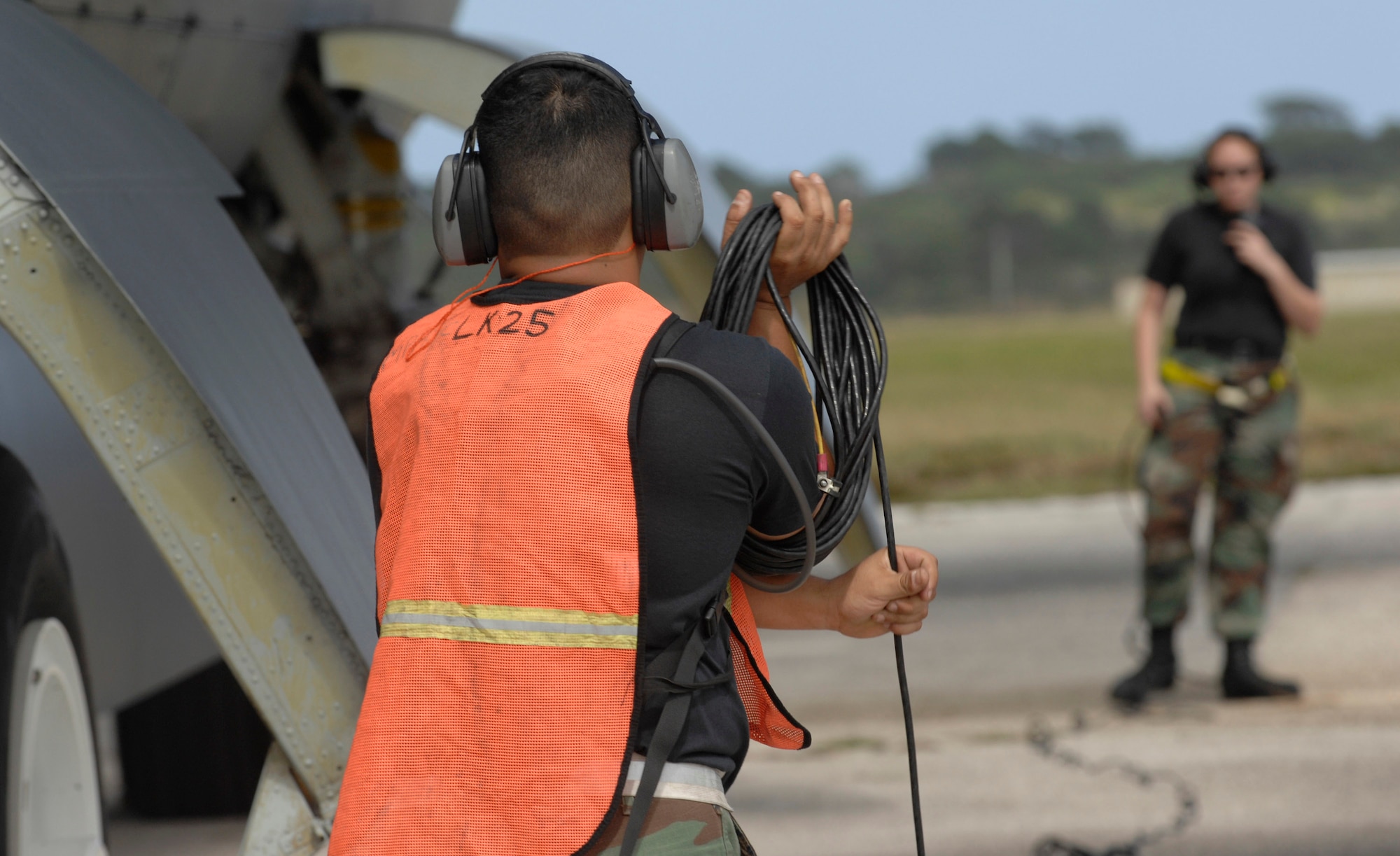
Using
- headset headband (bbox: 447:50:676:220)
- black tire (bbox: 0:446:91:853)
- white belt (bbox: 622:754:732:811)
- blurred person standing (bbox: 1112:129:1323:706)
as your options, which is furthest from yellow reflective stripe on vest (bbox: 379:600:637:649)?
blurred person standing (bbox: 1112:129:1323:706)

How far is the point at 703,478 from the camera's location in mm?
1521

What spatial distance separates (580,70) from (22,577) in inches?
65.7

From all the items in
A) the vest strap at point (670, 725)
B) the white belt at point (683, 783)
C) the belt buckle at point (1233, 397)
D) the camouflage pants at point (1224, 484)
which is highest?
the vest strap at point (670, 725)

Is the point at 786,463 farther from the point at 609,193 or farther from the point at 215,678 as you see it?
the point at 215,678

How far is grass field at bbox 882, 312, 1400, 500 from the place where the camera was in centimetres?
1172

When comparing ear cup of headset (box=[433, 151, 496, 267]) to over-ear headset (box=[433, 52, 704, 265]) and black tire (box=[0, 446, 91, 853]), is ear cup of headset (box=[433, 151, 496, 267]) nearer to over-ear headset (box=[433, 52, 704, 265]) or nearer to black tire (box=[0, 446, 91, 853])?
over-ear headset (box=[433, 52, 704, 265])

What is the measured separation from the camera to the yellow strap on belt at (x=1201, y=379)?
16.8ft

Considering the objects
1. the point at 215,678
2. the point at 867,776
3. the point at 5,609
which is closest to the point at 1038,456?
the point at 867,776

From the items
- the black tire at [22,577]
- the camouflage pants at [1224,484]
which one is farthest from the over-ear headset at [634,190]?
the camouflage pants at [1224,484]

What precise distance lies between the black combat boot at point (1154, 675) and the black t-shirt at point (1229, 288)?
1173 millimetres

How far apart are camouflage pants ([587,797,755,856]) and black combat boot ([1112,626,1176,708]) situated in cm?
403

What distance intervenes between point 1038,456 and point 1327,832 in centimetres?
902

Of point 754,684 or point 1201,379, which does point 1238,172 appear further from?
point 754,684

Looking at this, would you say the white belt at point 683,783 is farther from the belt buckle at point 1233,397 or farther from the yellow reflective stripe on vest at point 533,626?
the belt buckle at point 1233,397
